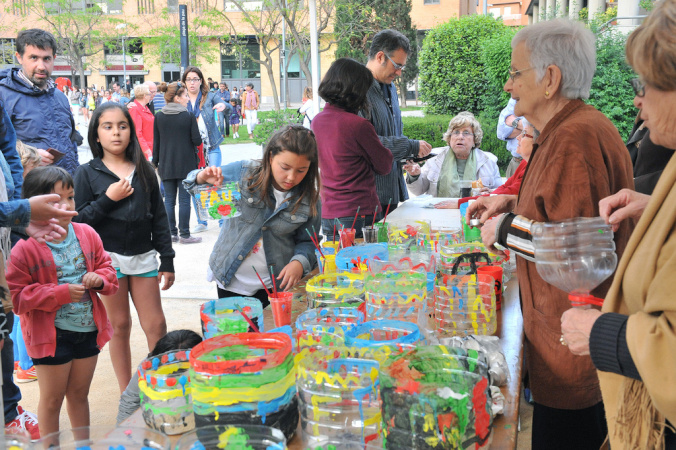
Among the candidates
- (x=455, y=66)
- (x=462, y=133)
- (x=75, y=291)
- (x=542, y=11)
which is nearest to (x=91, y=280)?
(x=75, y=291)

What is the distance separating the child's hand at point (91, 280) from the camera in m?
2.72

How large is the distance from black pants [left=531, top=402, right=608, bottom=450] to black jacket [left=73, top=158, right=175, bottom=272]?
7.13 ft

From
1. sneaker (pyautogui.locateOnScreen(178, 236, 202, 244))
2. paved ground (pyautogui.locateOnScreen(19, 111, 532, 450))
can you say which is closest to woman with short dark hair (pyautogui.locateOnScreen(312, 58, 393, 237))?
paved ground (pyautogui.locateOnScreen(19, 111, 532, 450))

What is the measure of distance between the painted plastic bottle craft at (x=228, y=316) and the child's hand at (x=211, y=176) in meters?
0.85

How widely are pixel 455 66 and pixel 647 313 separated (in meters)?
12.4

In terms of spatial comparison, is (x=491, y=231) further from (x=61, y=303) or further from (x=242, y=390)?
(x=61, y=303)

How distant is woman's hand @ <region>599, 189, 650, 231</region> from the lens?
1720 mm

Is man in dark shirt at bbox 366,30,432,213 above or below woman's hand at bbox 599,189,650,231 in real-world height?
above

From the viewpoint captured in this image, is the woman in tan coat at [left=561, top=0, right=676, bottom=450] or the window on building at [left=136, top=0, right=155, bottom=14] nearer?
the woman in tan coat at [left=561, top=0, right=676, bottom=450]

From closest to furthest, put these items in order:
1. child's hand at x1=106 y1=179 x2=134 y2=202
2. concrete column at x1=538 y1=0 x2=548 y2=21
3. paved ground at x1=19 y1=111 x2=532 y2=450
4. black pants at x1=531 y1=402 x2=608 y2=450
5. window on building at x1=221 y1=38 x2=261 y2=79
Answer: black pants at x1=531 y1=402 x2=608 y2=450, child's hand at x1=106 y1=179 x2=134 y2=202, paved ground at x1=19 y1=111 x2=532 y2=450, concrete column at x1=538 y1=0 x2=548 y2=21, window on building at x1=221 y1=38 x2=261 y2=79

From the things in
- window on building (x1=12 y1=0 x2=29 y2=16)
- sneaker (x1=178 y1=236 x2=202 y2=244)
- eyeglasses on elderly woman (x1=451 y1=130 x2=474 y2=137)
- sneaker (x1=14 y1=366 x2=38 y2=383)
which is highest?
window on building (x1=12 y1=0 x2=29 y2=16)

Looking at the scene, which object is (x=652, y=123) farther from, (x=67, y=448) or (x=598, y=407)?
(x=67, y=448)

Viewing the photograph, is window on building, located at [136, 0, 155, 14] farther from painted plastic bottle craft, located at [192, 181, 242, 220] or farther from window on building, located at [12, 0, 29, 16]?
painted plastic bottle craft, located at [192, 181, 242, 220]

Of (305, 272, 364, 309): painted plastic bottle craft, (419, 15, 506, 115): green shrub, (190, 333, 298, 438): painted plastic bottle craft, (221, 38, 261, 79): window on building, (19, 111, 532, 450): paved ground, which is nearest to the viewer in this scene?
(190, 333, 298, 438): painted plastic bottle craft
